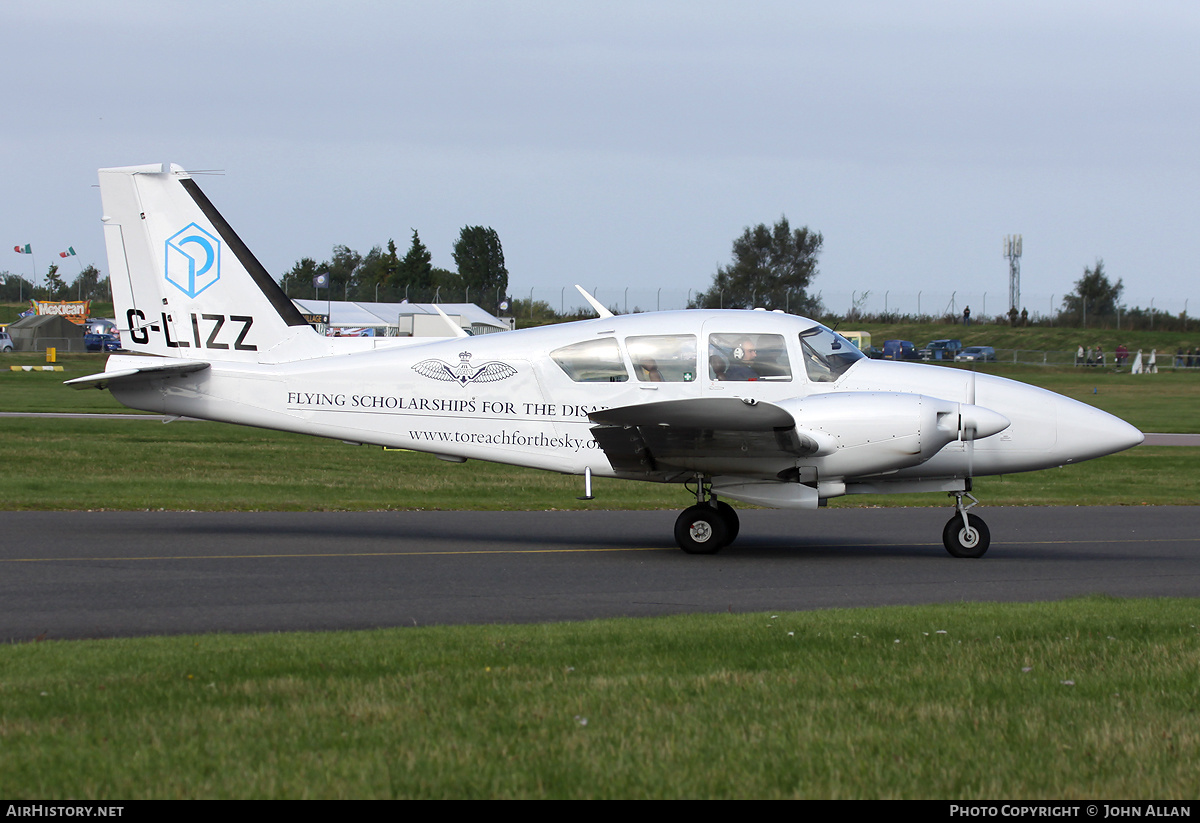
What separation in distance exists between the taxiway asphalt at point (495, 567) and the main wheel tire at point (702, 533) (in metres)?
0.17

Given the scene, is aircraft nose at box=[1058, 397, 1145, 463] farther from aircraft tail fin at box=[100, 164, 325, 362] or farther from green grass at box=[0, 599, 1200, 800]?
aircraft tail fin at box=[100, 164, 325, 362]

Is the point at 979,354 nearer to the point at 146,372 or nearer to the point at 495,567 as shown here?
the point at 146,372

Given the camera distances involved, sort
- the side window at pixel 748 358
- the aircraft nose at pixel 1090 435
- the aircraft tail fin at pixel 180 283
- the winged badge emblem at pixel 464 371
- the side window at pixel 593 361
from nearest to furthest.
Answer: the aircraft nose at pixel 1090 435 < the side window at pixel 748 358 < the side window at pixel 593 361 < the winged badge emblem at pixel 464 371 < the aircraft tail fin at pixel 180 283

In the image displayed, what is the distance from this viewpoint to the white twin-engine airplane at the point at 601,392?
11.8 metres

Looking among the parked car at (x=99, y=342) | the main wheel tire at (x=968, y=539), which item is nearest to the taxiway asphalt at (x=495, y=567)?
the main wheel tire at (x=968, y=539)

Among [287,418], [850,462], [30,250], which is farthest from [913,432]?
[30,250]

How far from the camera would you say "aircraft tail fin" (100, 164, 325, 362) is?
546 inches

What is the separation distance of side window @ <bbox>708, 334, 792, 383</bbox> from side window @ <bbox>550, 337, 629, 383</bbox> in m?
1.02

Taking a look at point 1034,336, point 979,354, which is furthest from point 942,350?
point 1034,336

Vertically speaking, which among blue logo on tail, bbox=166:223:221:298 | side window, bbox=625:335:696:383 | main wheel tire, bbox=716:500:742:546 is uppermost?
blue logo on tail, bbox=166:223:221:298

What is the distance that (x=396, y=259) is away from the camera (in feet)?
400

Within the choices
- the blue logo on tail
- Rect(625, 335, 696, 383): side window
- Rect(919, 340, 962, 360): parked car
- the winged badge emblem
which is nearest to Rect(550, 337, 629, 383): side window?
Rect(625, 335, 696, 383): side window

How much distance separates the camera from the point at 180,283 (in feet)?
46.0

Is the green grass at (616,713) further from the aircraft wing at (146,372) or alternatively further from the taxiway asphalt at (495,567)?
the aircraft wing at (146,372)
